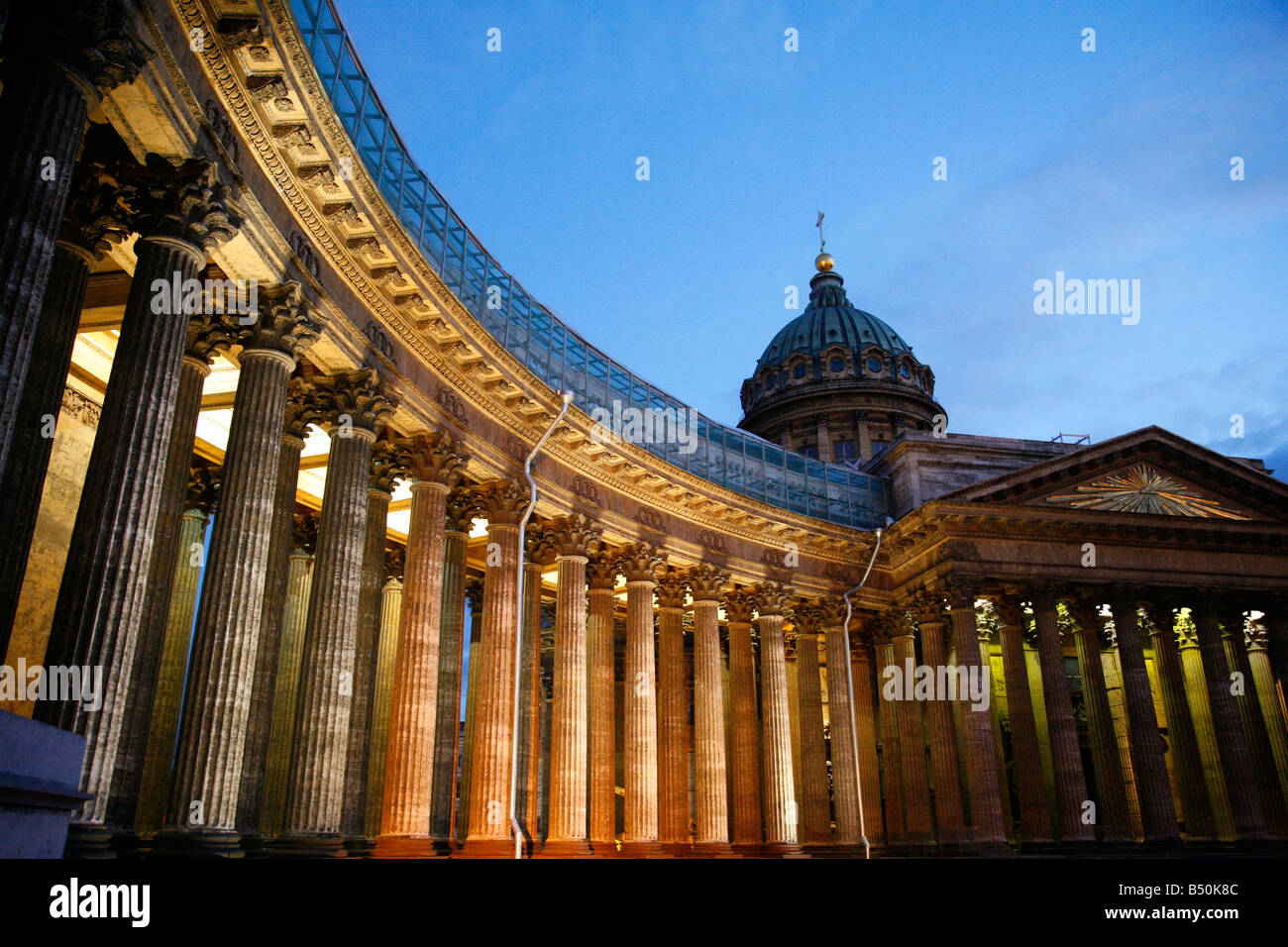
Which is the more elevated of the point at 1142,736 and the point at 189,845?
the point at 1142,736

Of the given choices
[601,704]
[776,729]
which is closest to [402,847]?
[601,704]

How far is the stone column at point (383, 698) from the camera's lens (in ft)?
80.4

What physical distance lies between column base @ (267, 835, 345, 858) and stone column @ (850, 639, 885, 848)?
914 inches

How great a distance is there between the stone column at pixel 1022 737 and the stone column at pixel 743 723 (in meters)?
9.81

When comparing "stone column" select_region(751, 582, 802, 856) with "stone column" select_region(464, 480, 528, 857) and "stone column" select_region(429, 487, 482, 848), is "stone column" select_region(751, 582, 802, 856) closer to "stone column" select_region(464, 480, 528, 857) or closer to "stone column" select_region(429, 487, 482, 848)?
"stone column" select_region(429, 487, 482, 848)

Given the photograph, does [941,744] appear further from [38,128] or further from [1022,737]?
[38,128]

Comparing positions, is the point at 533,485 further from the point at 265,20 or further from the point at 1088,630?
the point at 1088,630

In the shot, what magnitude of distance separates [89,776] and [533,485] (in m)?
15.2

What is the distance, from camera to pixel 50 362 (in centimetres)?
1340

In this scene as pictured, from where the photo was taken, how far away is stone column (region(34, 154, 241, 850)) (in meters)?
11.5

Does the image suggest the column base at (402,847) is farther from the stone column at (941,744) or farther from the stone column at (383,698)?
the stone column at (941,744)

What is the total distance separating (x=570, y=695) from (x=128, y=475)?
16.4m

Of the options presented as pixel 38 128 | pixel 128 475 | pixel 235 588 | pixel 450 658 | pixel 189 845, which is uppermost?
pixel 38 128

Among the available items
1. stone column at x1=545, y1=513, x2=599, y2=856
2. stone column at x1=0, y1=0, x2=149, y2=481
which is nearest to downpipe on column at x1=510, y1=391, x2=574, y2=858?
stone column at x1=545, y1=513, x2=599, y2=856
